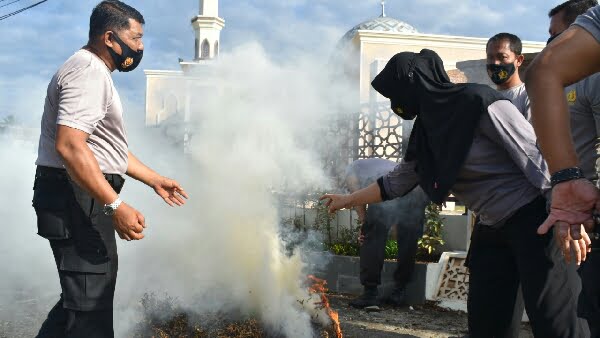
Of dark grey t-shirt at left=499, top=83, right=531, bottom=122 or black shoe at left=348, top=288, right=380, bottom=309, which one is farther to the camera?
black shoe at left=348, top=288, right=380, bottom=309

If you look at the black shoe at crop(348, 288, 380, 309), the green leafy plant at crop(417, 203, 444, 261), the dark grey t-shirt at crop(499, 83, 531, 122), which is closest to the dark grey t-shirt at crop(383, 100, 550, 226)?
the dark grey t-shirt at crop(499, 83, 531, 122)

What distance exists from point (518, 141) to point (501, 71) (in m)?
1.69

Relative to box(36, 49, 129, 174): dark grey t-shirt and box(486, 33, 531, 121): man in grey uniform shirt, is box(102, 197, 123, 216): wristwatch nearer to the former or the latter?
box(36, 49, 129, 174): dark grey t-shirt

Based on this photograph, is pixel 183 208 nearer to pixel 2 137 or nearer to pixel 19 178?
pixel 19 178

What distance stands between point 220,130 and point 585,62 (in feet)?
13.6

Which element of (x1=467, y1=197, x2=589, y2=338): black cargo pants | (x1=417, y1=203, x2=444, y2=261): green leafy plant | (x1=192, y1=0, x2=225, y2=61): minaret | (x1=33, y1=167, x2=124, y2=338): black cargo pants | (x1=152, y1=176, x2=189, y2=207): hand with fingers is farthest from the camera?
(x1=192, y1=0, x2=225, y2=61): minaret

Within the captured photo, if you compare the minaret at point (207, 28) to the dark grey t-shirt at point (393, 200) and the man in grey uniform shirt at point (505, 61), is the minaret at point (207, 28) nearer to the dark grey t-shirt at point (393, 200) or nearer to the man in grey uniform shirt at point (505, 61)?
the dark grey t-shirt at point (393, 200)


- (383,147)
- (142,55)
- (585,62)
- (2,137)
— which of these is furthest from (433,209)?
(2,137)

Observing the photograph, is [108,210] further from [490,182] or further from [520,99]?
[520,99]

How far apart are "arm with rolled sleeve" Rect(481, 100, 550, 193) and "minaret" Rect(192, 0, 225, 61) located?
116ft

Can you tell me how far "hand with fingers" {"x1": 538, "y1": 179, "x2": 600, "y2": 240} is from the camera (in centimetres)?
163

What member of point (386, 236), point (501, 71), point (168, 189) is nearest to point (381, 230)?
point (386, 236)

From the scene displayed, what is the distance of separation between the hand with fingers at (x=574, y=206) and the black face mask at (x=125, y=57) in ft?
7.33

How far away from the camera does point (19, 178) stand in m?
9.63
